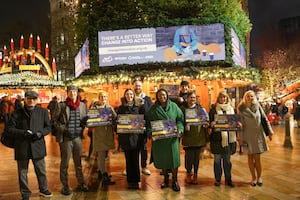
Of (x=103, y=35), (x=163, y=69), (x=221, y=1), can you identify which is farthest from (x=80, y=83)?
(x=221, y=1)

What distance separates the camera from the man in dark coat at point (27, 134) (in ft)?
17.7

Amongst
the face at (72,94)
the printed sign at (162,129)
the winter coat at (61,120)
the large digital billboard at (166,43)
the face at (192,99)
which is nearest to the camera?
the printed sign at (162,129)

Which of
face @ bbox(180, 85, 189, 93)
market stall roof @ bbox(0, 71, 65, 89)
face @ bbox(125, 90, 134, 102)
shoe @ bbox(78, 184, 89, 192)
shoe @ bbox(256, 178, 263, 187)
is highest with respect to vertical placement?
market stall roof @ bbox(0, 71, 65, 89)

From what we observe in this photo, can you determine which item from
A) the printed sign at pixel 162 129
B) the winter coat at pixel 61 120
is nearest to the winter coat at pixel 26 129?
the winter coat at pixel 61 120

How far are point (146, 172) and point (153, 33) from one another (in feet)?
27.6

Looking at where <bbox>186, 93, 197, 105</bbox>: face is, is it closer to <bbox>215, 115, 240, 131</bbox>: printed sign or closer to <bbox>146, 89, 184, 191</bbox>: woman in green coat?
<bbox>146, 89, 184, 191</bbox>: woman in green coat

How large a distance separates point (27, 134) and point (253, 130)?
3972mm

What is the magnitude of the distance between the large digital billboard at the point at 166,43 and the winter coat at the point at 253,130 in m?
8.29

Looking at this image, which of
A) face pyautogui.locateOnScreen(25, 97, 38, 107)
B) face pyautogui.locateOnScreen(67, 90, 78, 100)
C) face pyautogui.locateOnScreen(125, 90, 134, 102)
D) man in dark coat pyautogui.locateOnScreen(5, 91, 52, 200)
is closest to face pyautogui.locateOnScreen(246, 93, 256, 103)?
face pyautogui.locateOnScreen(125, 90, 134, 102)

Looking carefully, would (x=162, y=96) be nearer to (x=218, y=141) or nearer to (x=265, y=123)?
(x=218, y=141)

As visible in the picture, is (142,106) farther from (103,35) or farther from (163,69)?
(103,35)

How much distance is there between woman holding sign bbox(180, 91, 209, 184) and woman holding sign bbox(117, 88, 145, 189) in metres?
0.85

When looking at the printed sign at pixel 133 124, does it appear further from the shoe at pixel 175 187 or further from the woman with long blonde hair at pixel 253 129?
the woman with long blonde hair at pixel 253 129

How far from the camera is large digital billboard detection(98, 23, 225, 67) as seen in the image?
14.1 meters
